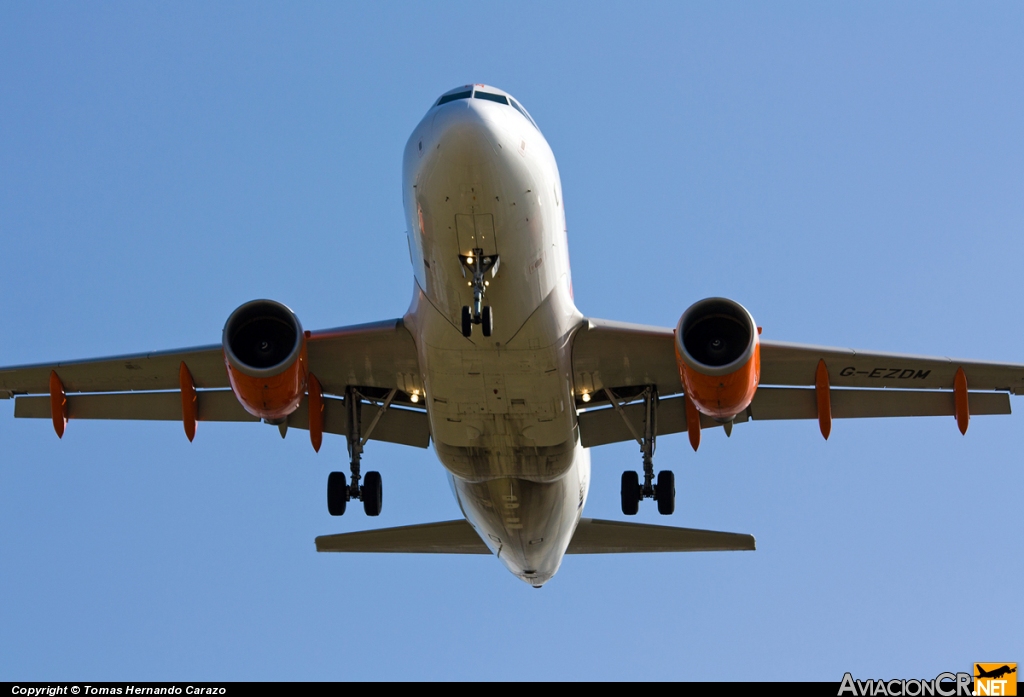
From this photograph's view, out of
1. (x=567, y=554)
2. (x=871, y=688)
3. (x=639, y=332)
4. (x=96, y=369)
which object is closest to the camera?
(x=871, y=688)

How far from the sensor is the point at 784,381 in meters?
20.1

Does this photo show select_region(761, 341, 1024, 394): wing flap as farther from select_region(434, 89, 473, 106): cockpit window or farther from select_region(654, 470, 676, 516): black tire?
select_region(434, 89, 473, 106): cockpit window

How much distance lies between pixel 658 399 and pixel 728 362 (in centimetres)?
304

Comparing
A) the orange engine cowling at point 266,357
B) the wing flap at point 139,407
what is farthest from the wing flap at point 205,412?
the orange engine cowling at point 266,357

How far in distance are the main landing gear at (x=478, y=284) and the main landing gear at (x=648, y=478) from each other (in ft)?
12.7

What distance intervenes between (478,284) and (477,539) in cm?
977

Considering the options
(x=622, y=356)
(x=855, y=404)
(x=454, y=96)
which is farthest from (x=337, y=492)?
(x=855, y=404)

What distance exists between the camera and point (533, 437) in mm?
18672

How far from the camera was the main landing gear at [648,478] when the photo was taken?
1977 centimetres

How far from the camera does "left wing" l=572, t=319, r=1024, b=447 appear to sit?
18875 mm

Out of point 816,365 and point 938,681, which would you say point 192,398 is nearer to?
point 816,365

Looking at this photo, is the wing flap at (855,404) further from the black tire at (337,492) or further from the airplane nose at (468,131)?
the airplane nose at (468,131)

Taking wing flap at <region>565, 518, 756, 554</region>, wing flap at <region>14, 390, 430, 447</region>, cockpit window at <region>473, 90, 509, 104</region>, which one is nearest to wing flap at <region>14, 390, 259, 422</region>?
wing flap at <region>14, 390, 430, 447</region>

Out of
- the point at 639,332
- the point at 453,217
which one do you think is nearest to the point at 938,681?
the point at 639,332
